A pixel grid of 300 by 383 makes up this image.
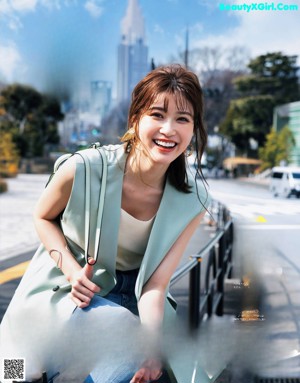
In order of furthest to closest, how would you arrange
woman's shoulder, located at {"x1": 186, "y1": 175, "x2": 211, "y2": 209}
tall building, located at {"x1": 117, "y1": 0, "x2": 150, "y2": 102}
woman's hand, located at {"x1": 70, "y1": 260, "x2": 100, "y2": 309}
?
tall building, located at {"x1": 117, "y1": 0, "x2": 150, "y2": 102}, woman's shoulder, located at {"x1": 186, "y1": 175, "x2": 211, "y2": 209}, woman's hand, located at {"x1": 70, "y1": 260, "x2": 100, "y2": 309}

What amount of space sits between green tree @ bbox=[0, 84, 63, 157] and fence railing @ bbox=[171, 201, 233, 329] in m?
0.62

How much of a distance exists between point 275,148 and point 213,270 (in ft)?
2.44

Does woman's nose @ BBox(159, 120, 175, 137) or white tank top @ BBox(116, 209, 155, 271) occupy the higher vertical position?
woman's nose @ BBox(159, 120, 175, 137)

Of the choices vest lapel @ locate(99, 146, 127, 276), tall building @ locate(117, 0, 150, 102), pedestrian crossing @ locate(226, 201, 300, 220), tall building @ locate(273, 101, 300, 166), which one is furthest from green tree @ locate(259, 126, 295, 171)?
vest lapel @ locate(99, 146, 127, 276)

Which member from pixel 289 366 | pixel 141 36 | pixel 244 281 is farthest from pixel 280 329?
pixel 141 36

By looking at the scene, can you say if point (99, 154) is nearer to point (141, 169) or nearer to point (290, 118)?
point (141, 169)

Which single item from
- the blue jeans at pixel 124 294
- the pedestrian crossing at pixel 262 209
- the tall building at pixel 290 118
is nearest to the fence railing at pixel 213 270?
the pedestrian crossing at pixel 262 209

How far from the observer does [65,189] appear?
3.17 feet

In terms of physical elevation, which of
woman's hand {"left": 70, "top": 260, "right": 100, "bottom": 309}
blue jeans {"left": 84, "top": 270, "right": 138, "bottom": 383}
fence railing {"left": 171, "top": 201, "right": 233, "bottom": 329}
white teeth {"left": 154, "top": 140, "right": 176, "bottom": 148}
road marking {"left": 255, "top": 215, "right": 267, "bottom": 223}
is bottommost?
fence railing {"left": 171, "top": 201, "right": 233, "bottom": 329}

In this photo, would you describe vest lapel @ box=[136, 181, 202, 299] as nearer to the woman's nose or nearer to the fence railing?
the woman's nose

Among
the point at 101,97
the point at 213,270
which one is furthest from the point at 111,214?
the point at 213,270

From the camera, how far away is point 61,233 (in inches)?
39.4

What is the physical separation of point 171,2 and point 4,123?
2.25 feet

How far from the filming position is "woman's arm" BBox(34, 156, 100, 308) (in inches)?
37.6
